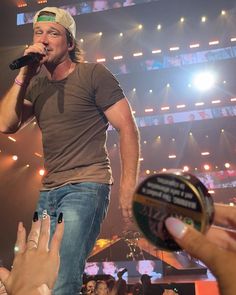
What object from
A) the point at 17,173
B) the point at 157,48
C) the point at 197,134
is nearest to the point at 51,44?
the point at 17,173

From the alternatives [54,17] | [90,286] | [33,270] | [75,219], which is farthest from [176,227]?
[90,286]

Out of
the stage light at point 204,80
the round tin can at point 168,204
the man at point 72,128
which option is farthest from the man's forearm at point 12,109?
the stage light at point 204,80

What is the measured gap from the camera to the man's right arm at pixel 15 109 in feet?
7.13

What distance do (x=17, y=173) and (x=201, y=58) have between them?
968 centimetres

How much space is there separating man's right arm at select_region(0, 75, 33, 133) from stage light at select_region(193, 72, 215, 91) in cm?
1584

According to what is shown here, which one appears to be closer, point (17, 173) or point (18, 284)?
point (18, 284)

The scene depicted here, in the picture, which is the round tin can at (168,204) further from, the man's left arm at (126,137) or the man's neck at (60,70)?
the man's neck at (60,70)

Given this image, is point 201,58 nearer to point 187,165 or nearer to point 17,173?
point 187,165

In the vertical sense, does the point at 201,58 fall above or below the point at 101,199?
above

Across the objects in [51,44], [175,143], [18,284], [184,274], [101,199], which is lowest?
[184,274]

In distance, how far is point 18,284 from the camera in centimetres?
86

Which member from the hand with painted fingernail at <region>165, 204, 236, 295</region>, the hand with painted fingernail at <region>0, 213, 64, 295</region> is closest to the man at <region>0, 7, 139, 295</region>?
the hand with painted fingernail at <region>0, 213, 64, 295</region>

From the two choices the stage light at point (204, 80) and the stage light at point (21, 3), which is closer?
the stage light at point (21, 3)

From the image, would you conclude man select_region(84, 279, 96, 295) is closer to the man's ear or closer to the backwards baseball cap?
the man's ear
